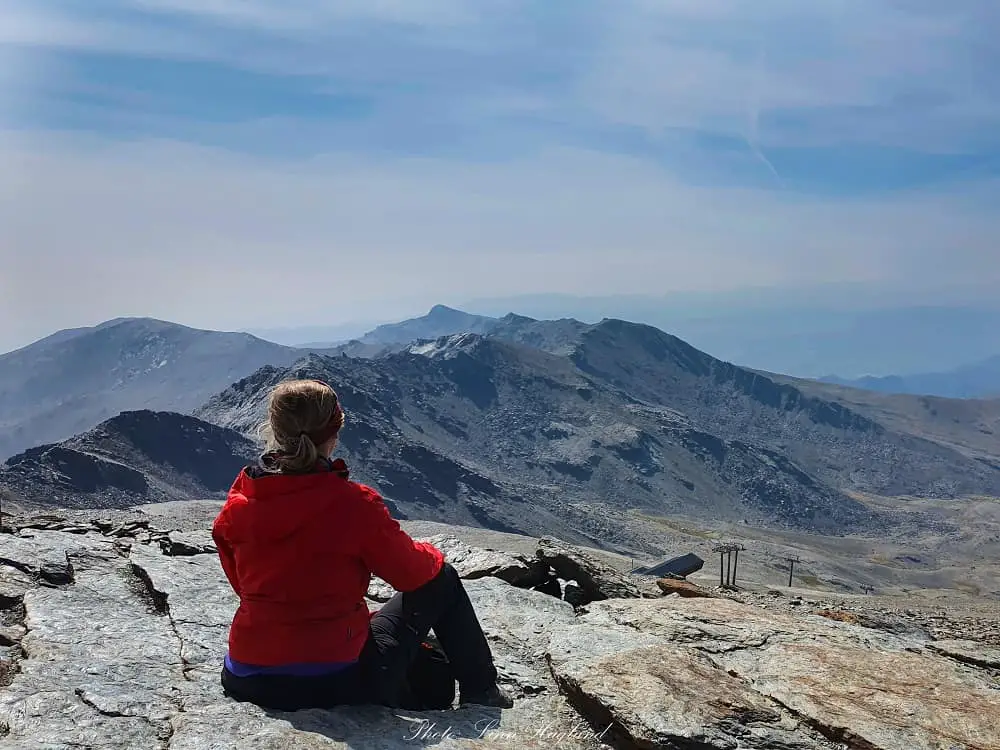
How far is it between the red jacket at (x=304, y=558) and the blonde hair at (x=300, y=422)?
0.49 feet

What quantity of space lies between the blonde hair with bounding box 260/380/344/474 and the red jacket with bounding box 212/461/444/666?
15 centimetres

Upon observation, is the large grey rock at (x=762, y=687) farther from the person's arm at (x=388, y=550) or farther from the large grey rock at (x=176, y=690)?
the person's arm at (x=388, y=550)

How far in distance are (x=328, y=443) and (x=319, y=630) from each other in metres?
1.45

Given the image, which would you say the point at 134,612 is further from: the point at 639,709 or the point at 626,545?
the point at 626,545

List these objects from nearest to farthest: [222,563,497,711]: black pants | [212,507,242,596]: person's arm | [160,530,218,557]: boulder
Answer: [222,563,497,711]: black pants < [212,507,242,596]: person's arm < [160,530,218,557]: boulder

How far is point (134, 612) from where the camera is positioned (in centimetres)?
943

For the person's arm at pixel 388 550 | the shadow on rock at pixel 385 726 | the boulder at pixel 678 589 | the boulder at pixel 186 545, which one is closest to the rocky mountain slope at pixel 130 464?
the boulder at pixel 186 545

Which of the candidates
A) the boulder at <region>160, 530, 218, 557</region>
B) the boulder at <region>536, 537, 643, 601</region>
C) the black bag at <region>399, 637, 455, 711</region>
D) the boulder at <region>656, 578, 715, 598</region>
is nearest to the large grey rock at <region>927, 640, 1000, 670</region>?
the boulder at <region>656, 578, 715, 598</region>

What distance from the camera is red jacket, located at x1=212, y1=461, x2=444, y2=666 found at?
5824 millimetres

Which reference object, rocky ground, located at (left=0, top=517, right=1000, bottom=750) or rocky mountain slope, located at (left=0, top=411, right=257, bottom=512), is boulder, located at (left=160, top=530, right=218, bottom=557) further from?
rocky mountain slope, located at (left=0, top=411, right=257, bottom=512)

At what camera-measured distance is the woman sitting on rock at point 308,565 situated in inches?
228

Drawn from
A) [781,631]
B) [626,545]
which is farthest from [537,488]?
[781,631]

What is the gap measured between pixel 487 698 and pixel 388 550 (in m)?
1.94

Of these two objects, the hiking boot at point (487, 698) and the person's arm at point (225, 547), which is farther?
the hiking boot at point (487, 698)
